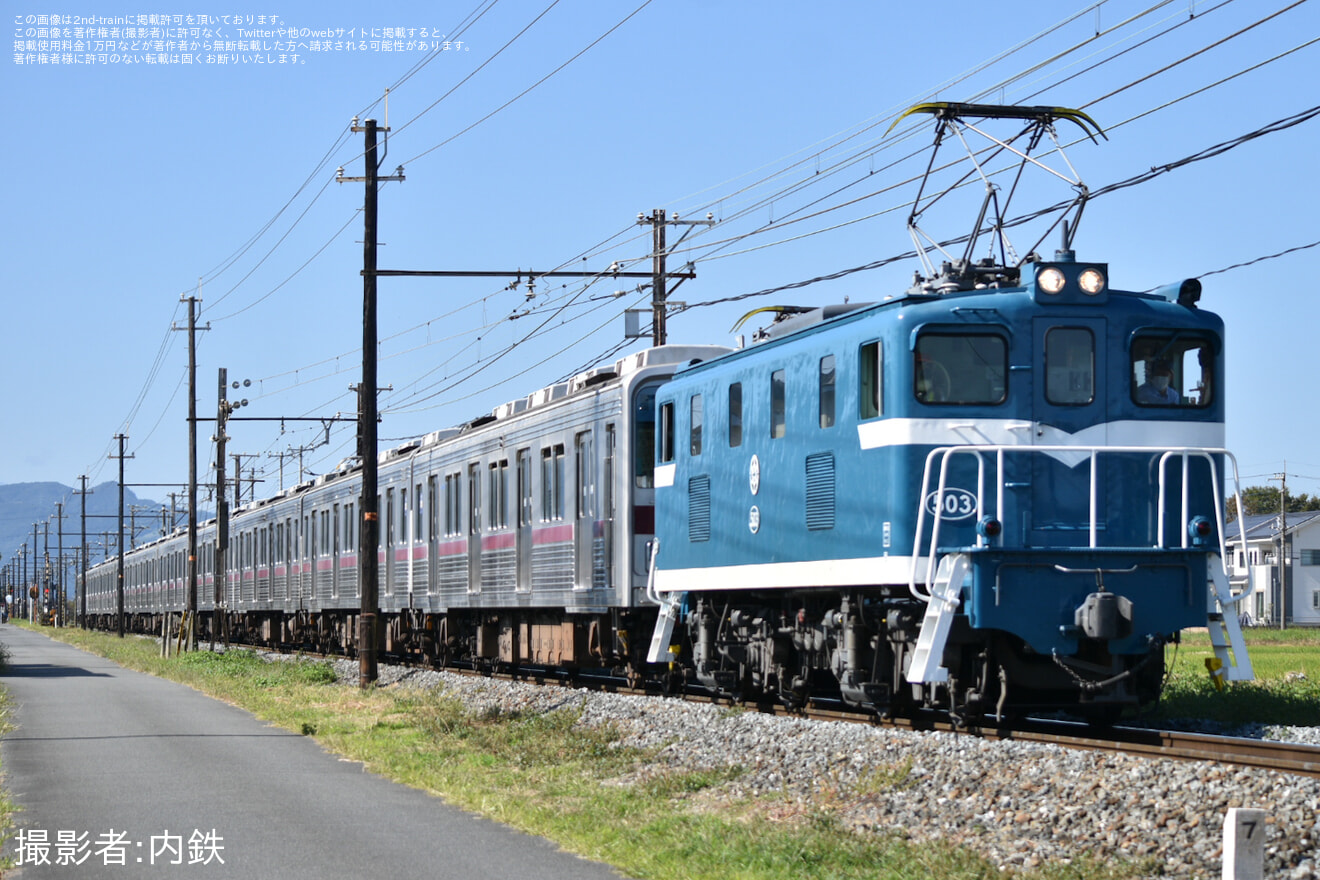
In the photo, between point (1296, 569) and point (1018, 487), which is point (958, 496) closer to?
point (1018, 487)

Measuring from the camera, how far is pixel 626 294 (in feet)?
104

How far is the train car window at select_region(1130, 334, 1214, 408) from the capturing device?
43.9ft

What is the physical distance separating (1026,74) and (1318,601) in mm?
74327

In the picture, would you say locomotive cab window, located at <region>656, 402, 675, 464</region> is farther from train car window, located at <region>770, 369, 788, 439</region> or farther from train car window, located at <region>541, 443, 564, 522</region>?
train car window, located at <region>541, 443, 564, 522</region>

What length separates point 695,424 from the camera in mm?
17781

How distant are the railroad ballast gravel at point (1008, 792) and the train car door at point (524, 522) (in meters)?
8.70

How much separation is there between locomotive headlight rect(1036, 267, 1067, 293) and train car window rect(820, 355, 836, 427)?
198 cm

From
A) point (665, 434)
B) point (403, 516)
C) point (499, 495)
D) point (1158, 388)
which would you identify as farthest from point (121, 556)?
point (1158, 388)

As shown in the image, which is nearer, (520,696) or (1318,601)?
(520,696)

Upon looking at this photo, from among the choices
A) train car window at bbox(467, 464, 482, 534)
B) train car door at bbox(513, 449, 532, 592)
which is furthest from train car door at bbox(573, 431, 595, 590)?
train car window at bbox(467, 464, 482, 534)

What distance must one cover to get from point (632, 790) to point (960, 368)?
424 cm

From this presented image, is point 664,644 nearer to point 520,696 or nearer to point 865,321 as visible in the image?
point 520,696

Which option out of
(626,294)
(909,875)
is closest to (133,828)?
(909,875)

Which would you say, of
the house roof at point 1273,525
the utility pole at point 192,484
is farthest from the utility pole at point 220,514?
the house roof at point 1273,525
